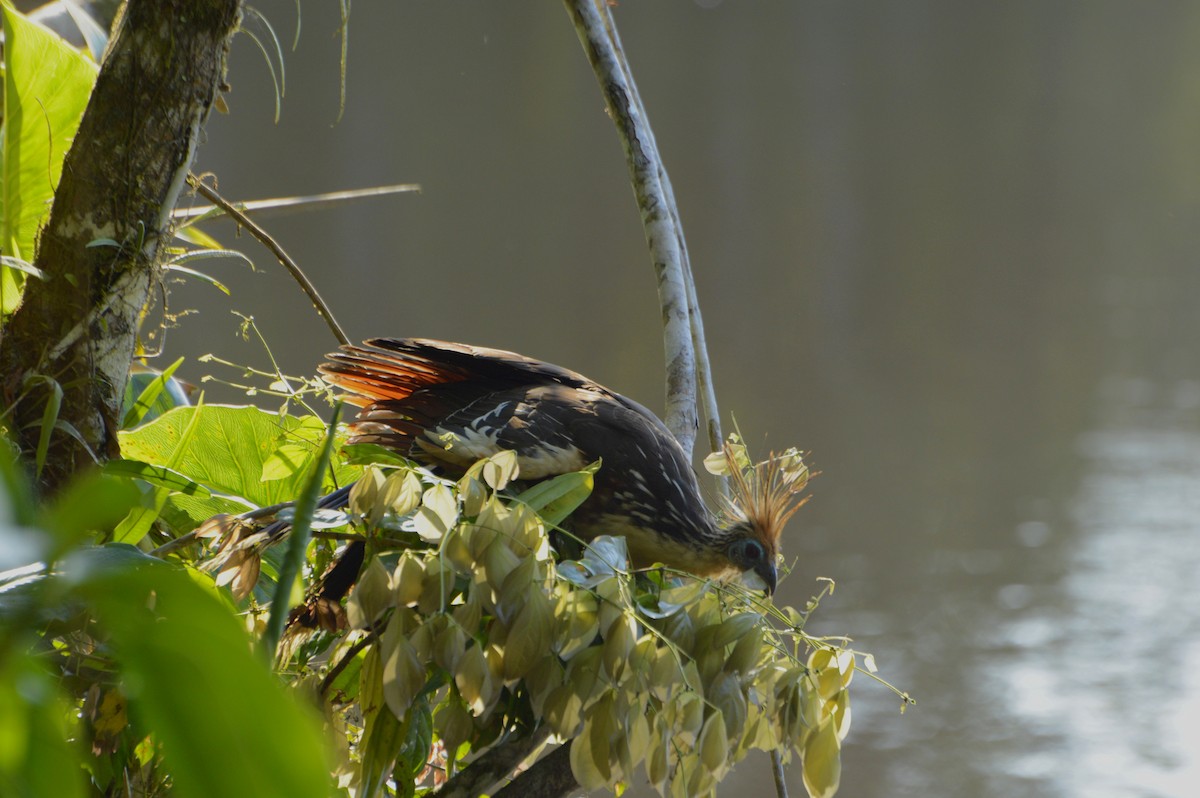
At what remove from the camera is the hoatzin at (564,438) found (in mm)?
712

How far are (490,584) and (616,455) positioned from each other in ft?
1.00

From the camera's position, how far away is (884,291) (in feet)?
14.5

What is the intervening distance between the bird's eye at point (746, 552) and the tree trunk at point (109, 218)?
41 centimetres

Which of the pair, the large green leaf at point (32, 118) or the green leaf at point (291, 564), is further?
the large green leaf at point (32, 118)

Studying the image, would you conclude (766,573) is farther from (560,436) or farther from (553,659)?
(553,659)

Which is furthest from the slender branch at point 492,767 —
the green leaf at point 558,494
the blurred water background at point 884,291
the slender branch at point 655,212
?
the blurred water background at point 884,291

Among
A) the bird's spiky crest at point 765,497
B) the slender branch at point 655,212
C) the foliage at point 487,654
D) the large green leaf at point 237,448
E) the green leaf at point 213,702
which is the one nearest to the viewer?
the green leaf at point 213,702

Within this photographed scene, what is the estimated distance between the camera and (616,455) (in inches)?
29.0

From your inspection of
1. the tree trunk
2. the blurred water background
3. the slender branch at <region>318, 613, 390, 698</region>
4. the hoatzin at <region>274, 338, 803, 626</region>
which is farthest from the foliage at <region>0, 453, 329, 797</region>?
the blurred water background

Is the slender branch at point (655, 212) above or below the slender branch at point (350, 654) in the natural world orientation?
above

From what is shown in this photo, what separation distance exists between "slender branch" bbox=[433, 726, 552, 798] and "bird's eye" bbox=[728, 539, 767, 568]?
0.30 metres

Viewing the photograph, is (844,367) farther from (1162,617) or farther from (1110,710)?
(1110,710)

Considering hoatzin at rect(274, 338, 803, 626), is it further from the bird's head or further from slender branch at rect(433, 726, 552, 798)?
slender branch at rect(433, 726, 552, 798)

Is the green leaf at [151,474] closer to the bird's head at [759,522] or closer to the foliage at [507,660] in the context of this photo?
the foliage at [507,660]
